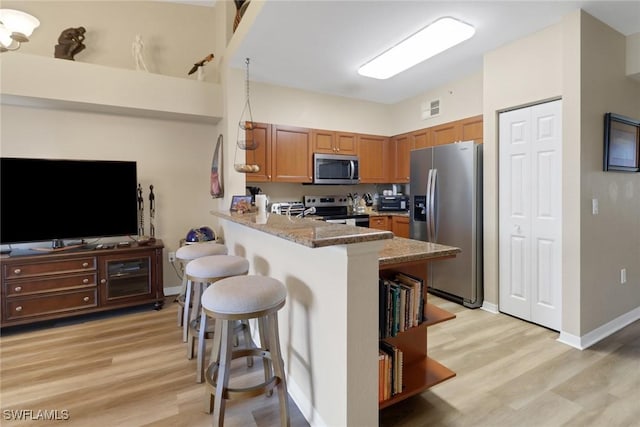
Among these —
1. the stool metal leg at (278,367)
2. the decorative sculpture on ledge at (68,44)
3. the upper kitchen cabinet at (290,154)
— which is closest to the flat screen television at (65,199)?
the decorative sculpture on ledge at (68,44)

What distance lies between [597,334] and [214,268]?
3.04 m

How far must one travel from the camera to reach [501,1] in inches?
88.2

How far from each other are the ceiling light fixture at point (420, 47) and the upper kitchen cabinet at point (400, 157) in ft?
4.14

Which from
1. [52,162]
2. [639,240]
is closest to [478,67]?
[639,240]

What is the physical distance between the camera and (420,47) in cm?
287

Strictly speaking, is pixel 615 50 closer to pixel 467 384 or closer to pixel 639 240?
pixel 639 240

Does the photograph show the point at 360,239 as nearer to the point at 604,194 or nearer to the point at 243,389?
the point at 243,389

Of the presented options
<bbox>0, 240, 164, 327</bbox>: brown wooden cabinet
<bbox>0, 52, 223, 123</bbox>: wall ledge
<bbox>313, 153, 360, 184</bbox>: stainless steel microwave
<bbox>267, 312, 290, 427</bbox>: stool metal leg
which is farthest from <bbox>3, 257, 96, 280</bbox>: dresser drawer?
<bbox>313, 153, 360, 184</bbox>: stainless steel microwave

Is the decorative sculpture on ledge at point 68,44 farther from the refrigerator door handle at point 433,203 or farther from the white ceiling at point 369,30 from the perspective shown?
the refrigerator door handle at point 433,203

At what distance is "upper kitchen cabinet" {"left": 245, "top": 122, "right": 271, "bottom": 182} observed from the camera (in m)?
3.74

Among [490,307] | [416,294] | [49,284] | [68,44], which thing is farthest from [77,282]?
[490,307]

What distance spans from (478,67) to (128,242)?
172 inches

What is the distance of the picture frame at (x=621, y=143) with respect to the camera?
250cm

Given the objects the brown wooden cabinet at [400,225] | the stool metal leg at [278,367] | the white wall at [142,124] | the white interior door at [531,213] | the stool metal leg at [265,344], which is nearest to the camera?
the stool metal leg at [278,367]
